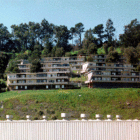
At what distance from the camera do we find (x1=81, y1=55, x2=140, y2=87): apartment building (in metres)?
32.7

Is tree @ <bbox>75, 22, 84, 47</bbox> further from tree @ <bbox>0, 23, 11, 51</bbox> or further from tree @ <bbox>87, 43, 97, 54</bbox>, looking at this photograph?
tree @ <bbox>0, 23, 11, 51</bbox>

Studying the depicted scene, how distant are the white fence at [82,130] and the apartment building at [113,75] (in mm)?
25741

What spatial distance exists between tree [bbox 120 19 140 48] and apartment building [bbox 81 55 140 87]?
6.44 m

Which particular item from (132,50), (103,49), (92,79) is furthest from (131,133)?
(103,49)

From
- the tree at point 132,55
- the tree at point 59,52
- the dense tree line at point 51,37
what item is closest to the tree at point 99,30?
the dense tree line at point 51,37

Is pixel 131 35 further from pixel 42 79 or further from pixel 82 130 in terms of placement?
pixel 82 130

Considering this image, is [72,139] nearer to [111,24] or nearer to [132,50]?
[132,50]

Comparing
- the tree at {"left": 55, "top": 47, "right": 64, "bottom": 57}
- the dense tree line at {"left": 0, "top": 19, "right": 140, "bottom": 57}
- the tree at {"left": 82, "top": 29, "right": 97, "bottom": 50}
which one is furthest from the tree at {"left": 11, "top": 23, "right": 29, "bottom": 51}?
the tree at {"left": 82, "top": 29, "right": 97, "bottom": 50}

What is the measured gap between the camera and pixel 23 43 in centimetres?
4662

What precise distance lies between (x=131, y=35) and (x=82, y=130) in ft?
119

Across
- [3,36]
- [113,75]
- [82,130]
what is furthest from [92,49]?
[82,130]

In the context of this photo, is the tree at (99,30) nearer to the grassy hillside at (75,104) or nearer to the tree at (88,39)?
the tree at (88,39)

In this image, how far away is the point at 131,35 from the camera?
40469mm

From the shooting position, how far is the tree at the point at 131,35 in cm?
3994
